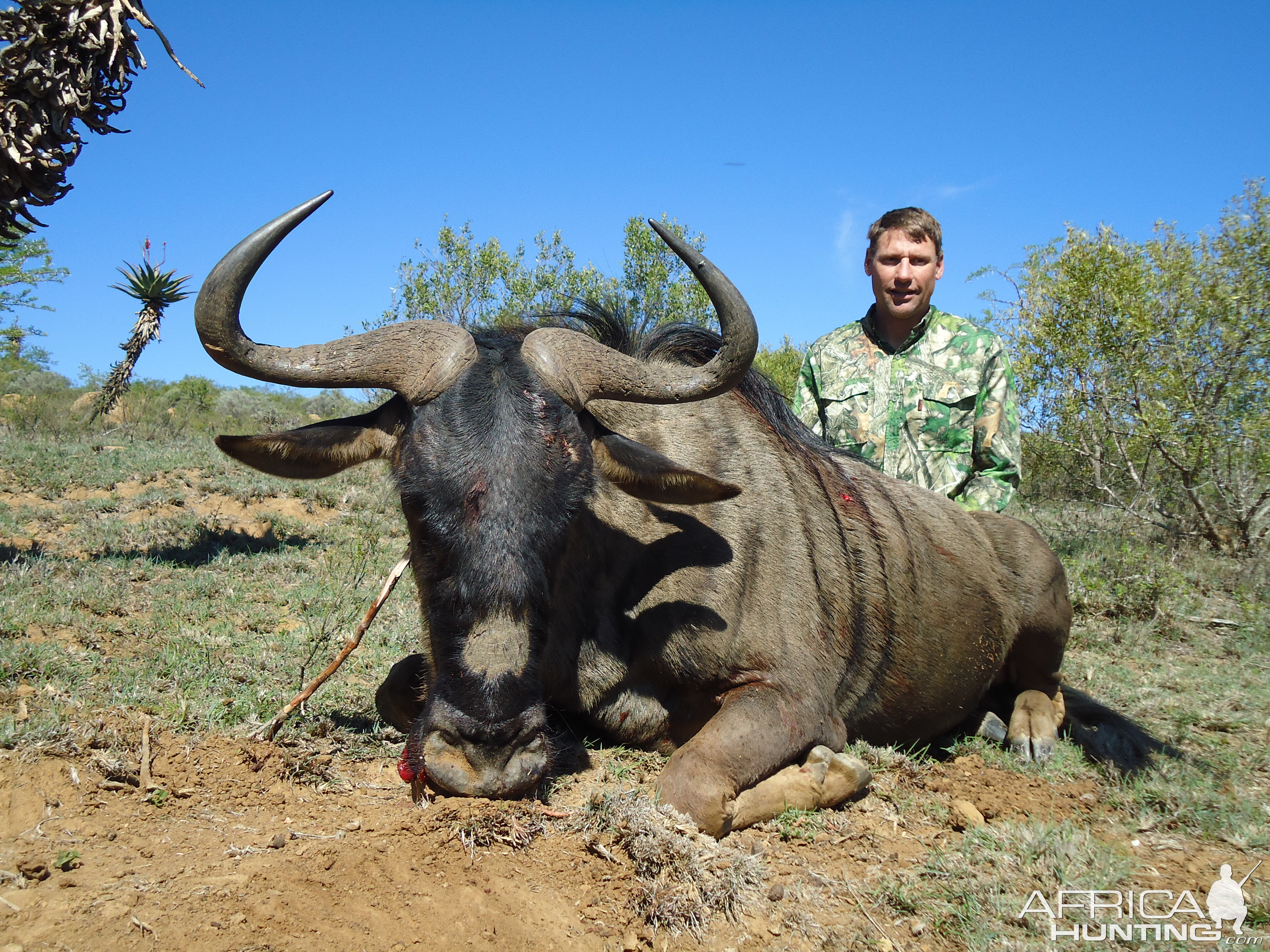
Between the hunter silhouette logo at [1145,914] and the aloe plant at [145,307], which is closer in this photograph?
the hunter silhouette logo at [1145,914]

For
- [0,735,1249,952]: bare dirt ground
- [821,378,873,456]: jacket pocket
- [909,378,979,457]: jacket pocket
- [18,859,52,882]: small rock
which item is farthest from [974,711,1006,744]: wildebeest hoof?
[18,859,52,882]: small rock

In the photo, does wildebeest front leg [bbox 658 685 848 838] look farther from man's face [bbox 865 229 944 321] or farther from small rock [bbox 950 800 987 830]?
man's face [bbox 865 229 944 321]

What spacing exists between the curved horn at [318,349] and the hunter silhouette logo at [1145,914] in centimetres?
277

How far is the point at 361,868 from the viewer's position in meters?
2.36

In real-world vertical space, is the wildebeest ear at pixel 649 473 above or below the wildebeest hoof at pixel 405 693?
above

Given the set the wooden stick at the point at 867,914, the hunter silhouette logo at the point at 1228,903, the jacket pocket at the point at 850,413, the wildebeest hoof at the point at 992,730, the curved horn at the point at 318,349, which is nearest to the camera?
the wooden stick at the point at 867,914

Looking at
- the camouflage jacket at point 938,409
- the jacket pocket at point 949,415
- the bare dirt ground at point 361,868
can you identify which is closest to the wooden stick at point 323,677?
the bare dirt ground at point 361,868

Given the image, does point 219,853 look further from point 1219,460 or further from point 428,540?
point 1219,460

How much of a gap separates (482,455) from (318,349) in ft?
2.86

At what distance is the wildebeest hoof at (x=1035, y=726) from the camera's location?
4496 mm

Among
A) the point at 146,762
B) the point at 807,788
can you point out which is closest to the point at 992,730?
the point at 807,788

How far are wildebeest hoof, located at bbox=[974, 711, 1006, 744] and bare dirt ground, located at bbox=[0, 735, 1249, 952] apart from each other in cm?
155

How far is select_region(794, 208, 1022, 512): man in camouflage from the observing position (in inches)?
225

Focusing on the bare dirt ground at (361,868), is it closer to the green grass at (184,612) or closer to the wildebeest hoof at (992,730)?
the green grass at (184,612)
